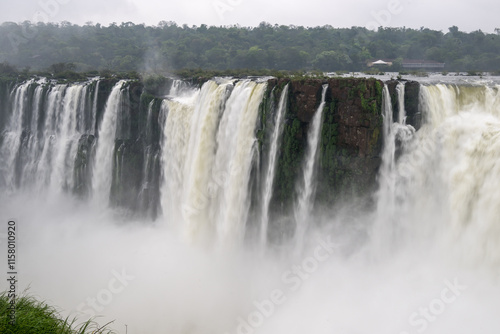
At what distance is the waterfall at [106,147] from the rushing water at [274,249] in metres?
0.11

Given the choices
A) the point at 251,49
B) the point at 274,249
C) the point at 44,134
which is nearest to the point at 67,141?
the point at 44,134

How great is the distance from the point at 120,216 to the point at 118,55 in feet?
115

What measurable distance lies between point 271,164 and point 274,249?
323 cm

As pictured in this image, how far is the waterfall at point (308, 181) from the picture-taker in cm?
1677

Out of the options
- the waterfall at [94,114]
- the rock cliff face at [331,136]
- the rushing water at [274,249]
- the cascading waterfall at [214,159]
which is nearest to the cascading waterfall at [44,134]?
the waterfall at [94,114]

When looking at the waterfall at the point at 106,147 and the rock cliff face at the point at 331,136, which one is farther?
the waterfall at the point at 106,147

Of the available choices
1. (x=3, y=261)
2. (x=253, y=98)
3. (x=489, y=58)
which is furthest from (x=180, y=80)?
(x=489, y=58)

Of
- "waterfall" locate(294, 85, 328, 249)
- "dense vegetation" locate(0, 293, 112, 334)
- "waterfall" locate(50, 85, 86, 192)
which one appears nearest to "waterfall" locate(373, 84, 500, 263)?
"waterfall" locate(294, 85, 328, 249)

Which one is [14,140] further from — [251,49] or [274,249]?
[251,49]

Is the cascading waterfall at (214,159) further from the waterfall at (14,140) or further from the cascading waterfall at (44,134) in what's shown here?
the waterfall at (14,140)

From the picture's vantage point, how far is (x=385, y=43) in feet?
156

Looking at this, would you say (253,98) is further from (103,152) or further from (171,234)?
(103,152)

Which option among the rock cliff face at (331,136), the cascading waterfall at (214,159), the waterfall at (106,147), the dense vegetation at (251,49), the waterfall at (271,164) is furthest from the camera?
the dense vegetation at (251,49)

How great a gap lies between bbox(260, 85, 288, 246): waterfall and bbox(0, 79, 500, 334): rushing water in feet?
0.14
